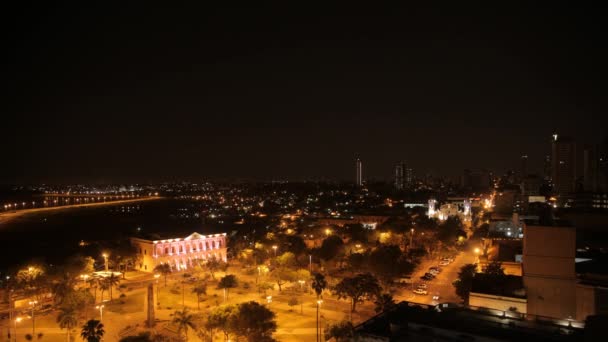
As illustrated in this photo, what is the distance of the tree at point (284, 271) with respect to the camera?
2827cm

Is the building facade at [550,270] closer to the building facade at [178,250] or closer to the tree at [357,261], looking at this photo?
the tree at [357,261]

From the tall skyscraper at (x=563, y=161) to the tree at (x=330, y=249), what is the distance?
91.2m

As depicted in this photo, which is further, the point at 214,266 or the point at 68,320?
the point at 214,266

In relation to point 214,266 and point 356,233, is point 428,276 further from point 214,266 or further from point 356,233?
point 214,266

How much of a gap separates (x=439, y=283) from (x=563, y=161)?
100m

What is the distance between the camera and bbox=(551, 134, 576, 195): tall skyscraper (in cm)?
10875

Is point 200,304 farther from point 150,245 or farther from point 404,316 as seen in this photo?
point 404,316

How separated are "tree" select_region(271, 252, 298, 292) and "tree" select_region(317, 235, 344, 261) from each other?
4029mm

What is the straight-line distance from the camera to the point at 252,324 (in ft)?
61.1

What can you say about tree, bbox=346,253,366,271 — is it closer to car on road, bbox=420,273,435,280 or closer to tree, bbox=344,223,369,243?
car on road, bbox=420,273,435,280

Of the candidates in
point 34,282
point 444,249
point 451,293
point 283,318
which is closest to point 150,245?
point 34,282

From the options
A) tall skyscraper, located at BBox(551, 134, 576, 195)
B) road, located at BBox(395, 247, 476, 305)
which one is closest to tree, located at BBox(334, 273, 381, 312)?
road, located at BBox(395, 247, 476, 305)

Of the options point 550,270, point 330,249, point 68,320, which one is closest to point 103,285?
point 68,320

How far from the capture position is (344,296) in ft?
78.8
